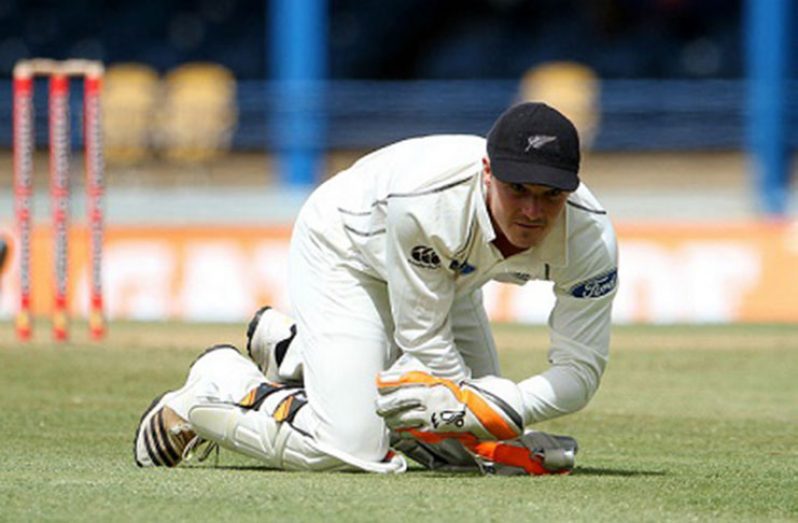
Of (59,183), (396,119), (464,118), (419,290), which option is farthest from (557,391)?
(396,119)

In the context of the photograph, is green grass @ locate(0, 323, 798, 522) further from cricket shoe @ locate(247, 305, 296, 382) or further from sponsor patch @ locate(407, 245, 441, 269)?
sponsor patch @ locate(407, 245, 441, 269)

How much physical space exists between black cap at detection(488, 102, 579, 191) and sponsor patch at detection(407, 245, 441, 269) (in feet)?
1.38

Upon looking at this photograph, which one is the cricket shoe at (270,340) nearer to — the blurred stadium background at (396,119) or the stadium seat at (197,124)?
the blurred stadium background at (396,119)

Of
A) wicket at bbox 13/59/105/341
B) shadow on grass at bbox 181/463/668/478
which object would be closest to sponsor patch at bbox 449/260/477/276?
shadow on grass at bbox 181/463/668/478

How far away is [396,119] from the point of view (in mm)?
21250

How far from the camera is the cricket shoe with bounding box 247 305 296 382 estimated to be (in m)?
7.73

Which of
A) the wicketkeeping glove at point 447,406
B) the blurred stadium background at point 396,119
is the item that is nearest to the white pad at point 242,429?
the wicketkeeping glove at point 447,406

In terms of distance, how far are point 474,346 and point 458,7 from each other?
19534mm

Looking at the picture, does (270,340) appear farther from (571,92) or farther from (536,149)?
(571,92)

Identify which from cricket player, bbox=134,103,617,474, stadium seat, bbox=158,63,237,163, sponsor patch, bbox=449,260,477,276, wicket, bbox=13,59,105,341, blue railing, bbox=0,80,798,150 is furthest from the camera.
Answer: stadium seat, bbox=158,63,237,163

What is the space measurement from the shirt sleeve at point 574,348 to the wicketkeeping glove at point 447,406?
10 cm

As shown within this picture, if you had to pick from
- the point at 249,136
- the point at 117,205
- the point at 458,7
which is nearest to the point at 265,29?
the point at 458,7

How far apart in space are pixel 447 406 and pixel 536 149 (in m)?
0.94

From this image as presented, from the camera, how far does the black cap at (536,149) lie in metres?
6.34
